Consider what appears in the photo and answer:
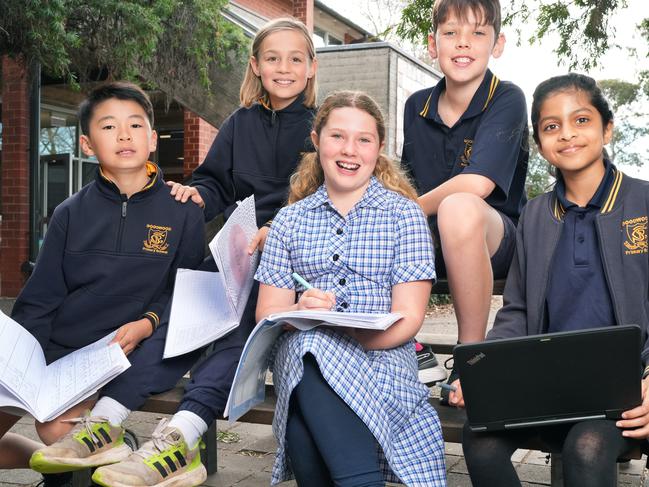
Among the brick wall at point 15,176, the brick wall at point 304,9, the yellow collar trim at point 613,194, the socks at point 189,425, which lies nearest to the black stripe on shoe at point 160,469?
the socks at point 189,425

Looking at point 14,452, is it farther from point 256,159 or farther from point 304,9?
point 304,9

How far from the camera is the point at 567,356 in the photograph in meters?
1.97

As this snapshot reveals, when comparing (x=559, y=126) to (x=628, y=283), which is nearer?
(x=628, y=283)

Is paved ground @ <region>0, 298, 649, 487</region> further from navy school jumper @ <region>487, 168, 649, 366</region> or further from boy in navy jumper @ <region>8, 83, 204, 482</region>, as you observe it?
navy school jumper @ <region>487, 168, 649, 366</region>

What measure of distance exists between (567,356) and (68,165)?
1074 centimetres

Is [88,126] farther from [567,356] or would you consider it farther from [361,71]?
[361,71]

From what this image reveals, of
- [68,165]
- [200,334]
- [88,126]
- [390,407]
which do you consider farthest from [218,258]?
[68,165]

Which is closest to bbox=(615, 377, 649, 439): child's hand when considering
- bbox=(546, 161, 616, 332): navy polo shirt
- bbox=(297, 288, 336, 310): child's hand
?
bbox=(546, 161, 616, 332): navy polo shirt

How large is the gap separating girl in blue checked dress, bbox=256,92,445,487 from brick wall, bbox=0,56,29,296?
835cm

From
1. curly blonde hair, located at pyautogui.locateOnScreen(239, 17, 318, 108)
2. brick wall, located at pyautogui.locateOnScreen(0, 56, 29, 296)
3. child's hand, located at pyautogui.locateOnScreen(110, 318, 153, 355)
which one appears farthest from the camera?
brick wall, located at pyautogui.locateOnScreen(0, 56, 29, 296)

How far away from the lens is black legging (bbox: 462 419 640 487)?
6.45ft

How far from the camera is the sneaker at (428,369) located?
2.58 meters

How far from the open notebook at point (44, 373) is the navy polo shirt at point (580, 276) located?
1.37 meters

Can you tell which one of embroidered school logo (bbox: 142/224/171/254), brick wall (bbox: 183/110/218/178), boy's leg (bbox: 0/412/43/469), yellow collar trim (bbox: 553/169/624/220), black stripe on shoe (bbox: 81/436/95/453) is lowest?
boy's leg (bbox: 0/412/43/469)
